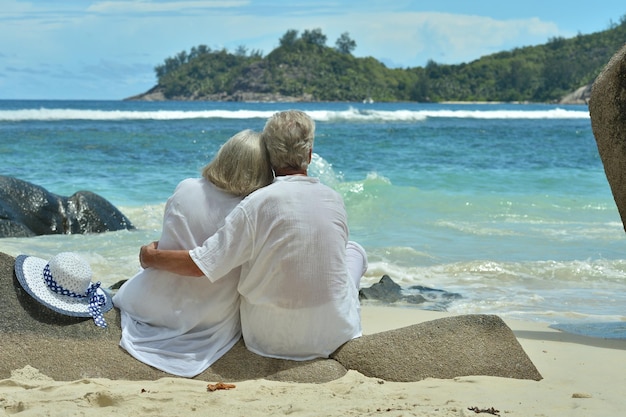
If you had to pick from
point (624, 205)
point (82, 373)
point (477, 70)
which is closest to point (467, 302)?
point (624, 205)

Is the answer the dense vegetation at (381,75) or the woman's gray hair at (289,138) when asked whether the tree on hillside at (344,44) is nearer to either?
the dense vegetation at (381,75)

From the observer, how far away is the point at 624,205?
17.6 ft

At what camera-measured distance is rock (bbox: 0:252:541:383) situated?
4172 millimetres

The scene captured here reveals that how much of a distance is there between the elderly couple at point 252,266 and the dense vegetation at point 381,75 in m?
102

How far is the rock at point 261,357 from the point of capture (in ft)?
13.7

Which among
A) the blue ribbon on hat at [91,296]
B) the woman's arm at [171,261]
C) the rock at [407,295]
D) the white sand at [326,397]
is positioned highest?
the woman's arm at [171,261]

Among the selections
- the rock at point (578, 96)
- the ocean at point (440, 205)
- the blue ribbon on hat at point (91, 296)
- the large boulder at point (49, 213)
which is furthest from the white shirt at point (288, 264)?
the rock at point (578, 96)

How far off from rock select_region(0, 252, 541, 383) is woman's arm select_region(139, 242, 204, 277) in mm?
415

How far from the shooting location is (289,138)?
4160 millimetres

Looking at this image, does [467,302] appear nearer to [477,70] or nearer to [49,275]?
[49,275]

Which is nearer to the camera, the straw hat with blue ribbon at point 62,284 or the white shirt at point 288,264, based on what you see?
the white shirt at point 288,264

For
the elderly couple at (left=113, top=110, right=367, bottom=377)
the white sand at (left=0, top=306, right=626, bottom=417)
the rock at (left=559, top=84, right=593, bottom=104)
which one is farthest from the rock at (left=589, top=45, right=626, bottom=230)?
the rock at (left=559, top=84, right=593, bottom=104)

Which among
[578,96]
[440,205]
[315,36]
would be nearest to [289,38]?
[315,36]

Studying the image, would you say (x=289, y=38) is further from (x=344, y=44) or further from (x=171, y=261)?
(x=171, y=261)
